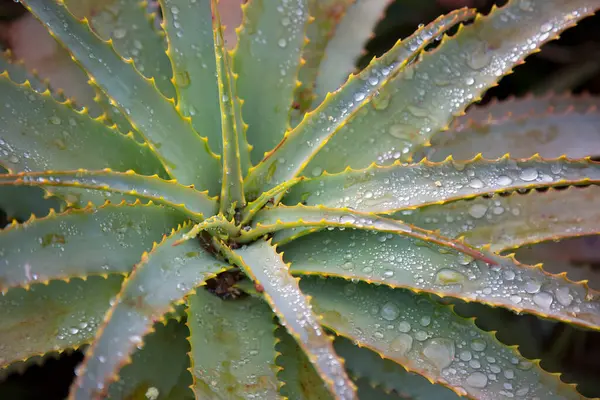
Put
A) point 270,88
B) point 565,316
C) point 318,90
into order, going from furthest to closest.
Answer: point 318,90 → point 270,88 → point 565,316

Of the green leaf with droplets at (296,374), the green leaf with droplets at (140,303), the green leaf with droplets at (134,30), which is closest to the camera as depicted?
the green leaf with droplets at (140,303)

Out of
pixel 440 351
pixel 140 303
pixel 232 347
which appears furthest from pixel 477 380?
pixel 140 303

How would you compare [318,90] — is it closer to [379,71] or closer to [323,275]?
[379,71]

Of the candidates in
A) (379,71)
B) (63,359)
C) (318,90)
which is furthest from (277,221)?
(63,359)

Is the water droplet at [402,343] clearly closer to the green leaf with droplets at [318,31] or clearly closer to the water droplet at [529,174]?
the water droplet at [529,174]

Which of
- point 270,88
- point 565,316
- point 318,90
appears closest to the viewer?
point 565,316

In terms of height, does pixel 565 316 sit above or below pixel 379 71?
below

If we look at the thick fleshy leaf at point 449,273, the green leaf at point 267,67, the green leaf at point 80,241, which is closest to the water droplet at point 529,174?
the thick fleshy leaf at point 449,273

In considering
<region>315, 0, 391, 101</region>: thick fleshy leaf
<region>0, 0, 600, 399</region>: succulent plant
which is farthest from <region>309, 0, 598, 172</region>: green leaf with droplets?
<region>315, 0, 391, 101</region>: thick fleshy leaf
